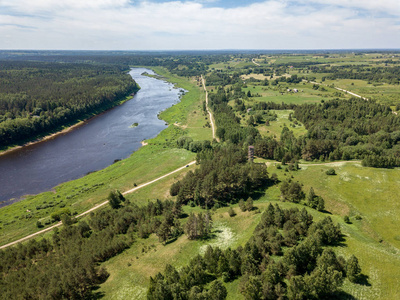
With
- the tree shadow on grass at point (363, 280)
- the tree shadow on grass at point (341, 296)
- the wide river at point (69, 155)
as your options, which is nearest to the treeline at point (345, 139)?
the tree shadow on grass at point (363, 280)

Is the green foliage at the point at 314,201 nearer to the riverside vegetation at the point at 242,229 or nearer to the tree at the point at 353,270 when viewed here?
the riverside vegetation at the point at 242,229

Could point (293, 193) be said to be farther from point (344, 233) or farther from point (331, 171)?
point (331, 171)

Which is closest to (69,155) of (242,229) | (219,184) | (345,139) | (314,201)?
(219,184)

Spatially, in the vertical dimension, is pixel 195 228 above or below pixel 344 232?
below

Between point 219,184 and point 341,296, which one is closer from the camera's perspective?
point 341,296

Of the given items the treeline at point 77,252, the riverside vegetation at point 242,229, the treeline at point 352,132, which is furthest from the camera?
the treeline at point 352,132

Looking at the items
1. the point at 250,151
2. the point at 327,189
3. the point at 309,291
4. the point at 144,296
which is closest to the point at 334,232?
the point at 309,291

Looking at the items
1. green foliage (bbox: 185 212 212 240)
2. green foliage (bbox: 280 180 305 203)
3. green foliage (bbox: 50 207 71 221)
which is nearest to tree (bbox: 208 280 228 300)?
green foliage (bbox: 185 212 212 240)
